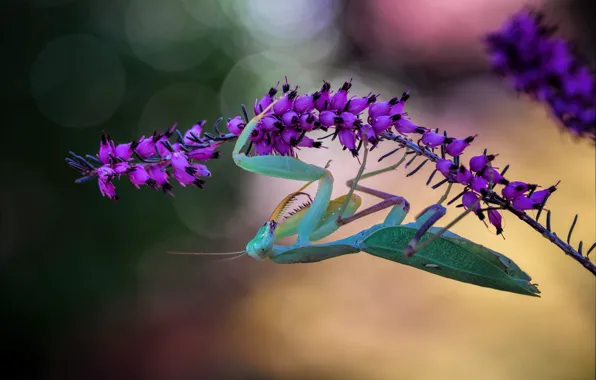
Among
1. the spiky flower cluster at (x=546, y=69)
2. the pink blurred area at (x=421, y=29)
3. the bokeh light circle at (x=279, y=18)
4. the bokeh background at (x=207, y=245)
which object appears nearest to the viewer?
the spiky flower cluster at (x=546, y=69)

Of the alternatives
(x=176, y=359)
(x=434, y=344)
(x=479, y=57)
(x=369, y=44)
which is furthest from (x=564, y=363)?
(x=369, y=44)

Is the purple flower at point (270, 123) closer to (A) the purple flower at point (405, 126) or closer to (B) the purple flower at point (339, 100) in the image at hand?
(B) the purple flower at point (339, 100)

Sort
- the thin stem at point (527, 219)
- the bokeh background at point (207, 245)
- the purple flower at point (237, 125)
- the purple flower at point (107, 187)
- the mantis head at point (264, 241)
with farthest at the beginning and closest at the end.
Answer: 1. the bokeh background at point (207, 245)
2. the mantis head at point (264, 241)
3. the purple flower at point (237, 125)
4. the purple flower at point (107, 187)
5. the thin stem at point (527, 219)

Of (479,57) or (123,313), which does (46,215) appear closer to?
(123,313)

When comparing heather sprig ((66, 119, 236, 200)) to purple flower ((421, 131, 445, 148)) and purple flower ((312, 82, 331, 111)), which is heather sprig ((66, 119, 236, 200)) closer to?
purple flower ((312, 82, 331, 111))

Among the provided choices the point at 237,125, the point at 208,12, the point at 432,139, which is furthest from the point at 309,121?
the point at 208,12

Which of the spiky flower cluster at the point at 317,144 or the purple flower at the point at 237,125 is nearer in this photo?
the spiky flower cluster at the point at 317,144

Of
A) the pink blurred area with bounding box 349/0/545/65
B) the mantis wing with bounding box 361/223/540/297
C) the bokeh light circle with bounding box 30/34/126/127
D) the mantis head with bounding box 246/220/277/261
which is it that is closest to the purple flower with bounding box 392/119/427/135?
the mantis wing with bounding box 361/223/540/297

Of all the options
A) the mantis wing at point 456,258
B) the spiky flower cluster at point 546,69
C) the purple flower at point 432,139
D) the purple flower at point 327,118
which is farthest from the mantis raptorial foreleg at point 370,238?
the spiky flower cluster at point 546,69
